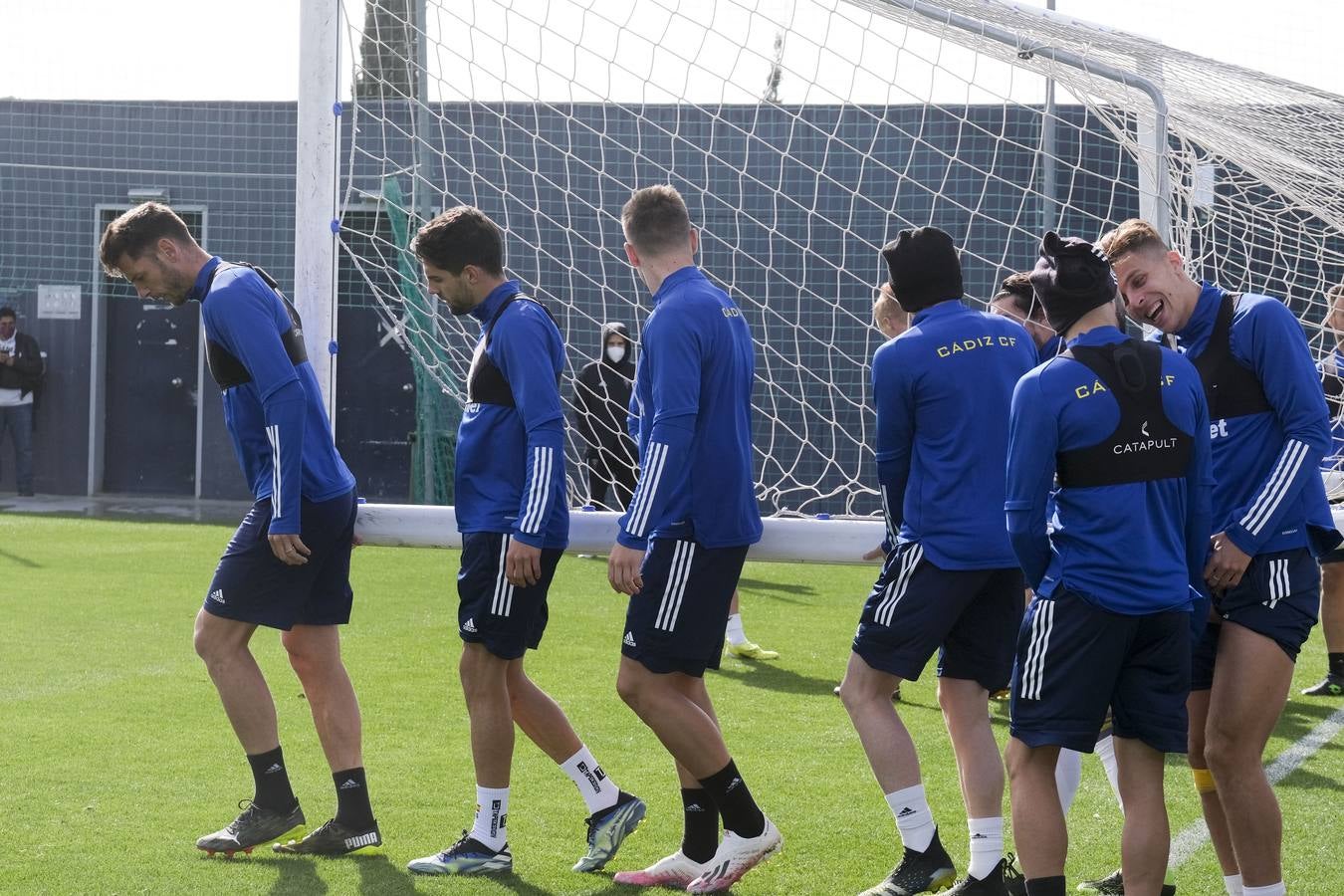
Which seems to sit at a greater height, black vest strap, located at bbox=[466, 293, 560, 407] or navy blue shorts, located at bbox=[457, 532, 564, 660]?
black vest strap, located at bbox=[466, 293, 560, 407]

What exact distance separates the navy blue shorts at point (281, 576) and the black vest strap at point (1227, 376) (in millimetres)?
2627

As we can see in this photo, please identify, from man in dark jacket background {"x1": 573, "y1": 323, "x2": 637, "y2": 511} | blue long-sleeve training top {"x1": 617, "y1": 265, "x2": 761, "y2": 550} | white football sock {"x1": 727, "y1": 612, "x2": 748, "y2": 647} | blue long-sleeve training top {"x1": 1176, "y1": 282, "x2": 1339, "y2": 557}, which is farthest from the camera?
man in dark jacket background {"x1": 573, "y1": 323, "x2": 637, "y2": 511}

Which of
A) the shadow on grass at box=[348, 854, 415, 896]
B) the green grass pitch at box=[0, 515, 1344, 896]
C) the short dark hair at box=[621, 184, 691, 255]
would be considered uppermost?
the short dark hair at box=[621, 184, 691, 255]

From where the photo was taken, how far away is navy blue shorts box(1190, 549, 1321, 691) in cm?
371

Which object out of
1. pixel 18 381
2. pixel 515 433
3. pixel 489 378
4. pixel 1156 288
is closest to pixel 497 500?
pixel 515 433

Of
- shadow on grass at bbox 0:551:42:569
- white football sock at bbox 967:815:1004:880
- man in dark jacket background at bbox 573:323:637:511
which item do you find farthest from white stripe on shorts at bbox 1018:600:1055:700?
shadow on grass at bbox 0:551:42:569

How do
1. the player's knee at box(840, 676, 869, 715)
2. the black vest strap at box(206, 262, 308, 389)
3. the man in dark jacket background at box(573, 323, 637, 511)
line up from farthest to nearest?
the man in dark jacket background at box(573, 323, 637, 511)
the black vest strap at box(206, 262, 308, 389)
the player's knee at box(840, 676, 869, 715)

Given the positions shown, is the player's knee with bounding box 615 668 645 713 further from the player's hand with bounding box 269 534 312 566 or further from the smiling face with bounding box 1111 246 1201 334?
the smiling face with bounding box 1111 246 1201 334

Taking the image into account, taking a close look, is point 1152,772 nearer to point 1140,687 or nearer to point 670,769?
point 1140,687

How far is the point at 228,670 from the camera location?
4602 millimetres

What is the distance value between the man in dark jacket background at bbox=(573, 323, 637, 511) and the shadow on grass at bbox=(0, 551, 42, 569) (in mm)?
4436

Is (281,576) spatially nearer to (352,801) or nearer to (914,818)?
(352,801)

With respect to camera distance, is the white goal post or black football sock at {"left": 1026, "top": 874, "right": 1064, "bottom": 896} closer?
black football sock at {"left": 1026, "top": 874, "right": 1064, "bottom": 896}

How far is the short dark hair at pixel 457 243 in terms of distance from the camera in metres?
4.43
